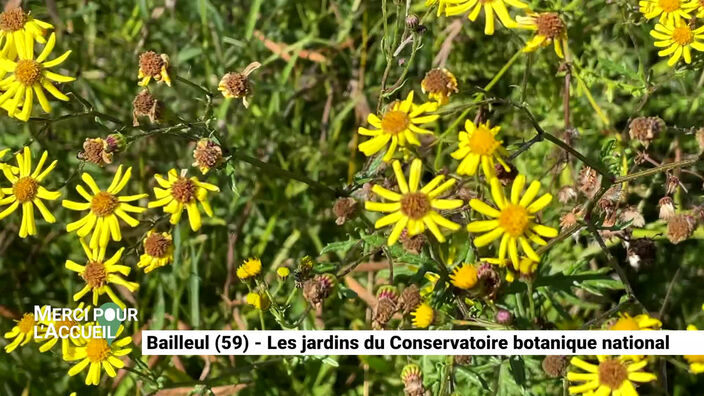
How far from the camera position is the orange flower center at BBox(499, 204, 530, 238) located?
91.1 inches

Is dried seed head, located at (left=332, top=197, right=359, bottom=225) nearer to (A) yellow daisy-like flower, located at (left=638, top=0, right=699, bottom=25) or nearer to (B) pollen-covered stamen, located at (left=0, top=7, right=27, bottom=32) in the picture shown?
(A) yellow daisy-like flower, located at (left=638, top=0, right=699, bottom=25)

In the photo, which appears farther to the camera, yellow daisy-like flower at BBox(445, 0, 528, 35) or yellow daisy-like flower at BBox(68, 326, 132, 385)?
yellow daisy-like flower at BBox(68, 326, 132, 385)

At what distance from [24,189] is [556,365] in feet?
7.38

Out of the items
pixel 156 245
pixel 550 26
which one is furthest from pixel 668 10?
pixel 156 245

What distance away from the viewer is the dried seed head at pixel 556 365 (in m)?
2.39

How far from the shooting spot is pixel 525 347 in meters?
2.52

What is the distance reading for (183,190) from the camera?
261 cm

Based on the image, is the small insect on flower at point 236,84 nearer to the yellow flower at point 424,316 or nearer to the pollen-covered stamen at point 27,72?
the pollen-covered stamen at point 27,72

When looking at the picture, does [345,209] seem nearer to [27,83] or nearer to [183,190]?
[183,190]

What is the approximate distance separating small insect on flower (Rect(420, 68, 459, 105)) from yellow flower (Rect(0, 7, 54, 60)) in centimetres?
165

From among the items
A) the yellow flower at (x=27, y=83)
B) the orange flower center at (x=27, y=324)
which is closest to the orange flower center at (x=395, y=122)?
the yellow flower at (x=27, y=83)

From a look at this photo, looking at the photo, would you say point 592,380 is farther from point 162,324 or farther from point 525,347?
point 162,324

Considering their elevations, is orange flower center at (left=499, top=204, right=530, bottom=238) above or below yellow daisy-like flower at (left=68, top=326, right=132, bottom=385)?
above

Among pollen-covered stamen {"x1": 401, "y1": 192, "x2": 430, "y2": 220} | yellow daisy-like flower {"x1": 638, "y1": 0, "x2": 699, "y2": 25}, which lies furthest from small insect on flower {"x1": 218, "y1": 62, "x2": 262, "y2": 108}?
yellow daisy-like flower {"x1": 638, "y1": 0, "x2": 699, "y2": 25}
